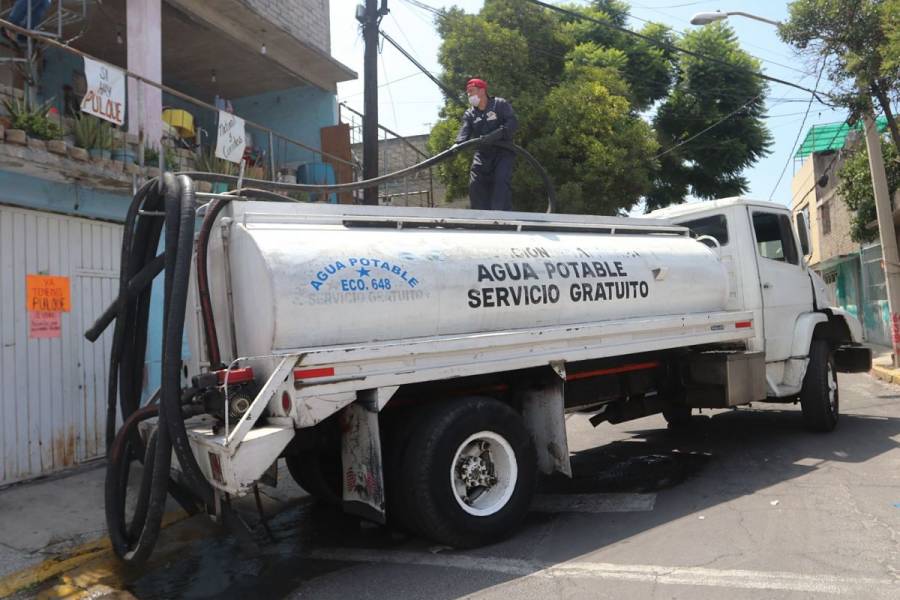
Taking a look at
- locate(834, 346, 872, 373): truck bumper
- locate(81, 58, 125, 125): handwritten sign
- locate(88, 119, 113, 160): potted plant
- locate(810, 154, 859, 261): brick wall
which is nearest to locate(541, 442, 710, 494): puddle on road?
locate(834, 346, 872, 373): truck bumper

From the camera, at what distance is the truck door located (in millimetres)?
7343

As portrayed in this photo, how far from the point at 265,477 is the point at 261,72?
365 inches

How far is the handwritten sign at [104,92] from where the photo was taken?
7.19 metres

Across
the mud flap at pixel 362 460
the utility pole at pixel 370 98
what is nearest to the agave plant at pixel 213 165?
the utility pole at pixel 370 98

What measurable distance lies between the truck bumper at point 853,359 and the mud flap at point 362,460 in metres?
6.37

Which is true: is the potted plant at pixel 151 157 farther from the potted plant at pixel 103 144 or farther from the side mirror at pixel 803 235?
the side mirror at pixel 803 235

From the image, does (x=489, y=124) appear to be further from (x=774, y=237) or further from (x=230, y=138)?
(x=230, y=138)

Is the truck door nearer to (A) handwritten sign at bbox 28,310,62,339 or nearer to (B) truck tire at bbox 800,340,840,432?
(B) truck tire at bbox 800,340,840,432

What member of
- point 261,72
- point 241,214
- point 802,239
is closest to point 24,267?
point 241,214

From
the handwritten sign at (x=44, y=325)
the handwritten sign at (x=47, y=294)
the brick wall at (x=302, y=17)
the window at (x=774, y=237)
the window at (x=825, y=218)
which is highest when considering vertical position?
the brick wall at (x=302, y=17)

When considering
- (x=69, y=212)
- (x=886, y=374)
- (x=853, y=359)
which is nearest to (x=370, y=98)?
(x=69, y=212)

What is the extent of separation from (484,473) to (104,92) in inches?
226

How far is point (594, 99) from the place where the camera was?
1569 centimetres

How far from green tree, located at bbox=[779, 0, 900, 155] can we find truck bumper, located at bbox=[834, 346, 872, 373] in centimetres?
401
